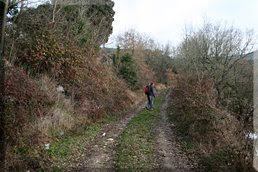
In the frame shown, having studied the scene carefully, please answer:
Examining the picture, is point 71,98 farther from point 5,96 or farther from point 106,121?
point 5,96

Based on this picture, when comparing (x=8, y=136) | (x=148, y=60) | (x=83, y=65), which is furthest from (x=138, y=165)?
(x=148, y=60)

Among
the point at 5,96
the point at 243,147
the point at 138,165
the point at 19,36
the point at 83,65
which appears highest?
the point at 19,36

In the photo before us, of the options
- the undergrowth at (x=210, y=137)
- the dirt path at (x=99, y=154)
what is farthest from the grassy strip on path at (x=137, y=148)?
the undergrowth at (x=210, y=137)

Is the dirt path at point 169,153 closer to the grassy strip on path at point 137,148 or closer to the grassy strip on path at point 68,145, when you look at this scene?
the grassy strip on path at point 137,148

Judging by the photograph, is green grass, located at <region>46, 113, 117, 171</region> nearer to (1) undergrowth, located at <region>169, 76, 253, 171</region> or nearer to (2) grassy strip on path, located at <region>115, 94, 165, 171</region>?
(2) grassy strip on path, located at <region>115, 94, 165, 171</region>

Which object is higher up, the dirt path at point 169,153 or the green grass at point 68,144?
the green grass at point 68,144

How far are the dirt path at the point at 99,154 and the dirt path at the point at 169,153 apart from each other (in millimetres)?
1532

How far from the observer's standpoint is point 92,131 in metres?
10.9

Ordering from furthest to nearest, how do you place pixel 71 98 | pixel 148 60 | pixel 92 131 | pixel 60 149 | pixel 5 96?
pixel 148 60, pixel 71 98, pixel 92 131, pixel 60 149, pixel 5 96

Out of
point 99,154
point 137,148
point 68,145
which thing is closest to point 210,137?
point 137,148

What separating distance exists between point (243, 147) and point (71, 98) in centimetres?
889

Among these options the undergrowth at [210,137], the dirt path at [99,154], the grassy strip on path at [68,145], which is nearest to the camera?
the undergrowth at [210,137]

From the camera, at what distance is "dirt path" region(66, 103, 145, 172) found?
6.83 m

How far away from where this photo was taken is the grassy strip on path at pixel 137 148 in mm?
7005
